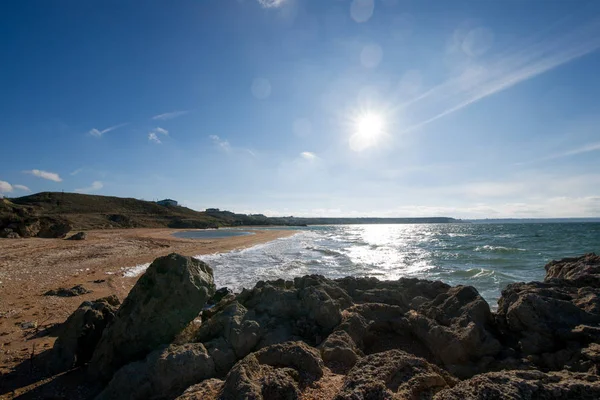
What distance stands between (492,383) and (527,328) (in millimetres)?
2893

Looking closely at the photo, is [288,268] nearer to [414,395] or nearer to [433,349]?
[433,349]

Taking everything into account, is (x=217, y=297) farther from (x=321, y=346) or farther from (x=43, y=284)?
(x=43, y=284)

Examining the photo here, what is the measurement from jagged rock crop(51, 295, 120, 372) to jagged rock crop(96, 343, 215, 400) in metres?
1.75

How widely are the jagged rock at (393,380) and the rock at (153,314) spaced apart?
11.1 feet

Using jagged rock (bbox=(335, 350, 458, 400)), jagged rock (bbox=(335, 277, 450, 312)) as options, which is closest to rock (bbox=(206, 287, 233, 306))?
jagged rock (bbox=(335, 277, 450, 312))

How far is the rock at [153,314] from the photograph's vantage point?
5.19m

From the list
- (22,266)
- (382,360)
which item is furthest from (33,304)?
(382,360)

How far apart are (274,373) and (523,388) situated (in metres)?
2.60

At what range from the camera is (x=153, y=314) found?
540cm

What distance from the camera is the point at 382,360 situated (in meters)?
3.89

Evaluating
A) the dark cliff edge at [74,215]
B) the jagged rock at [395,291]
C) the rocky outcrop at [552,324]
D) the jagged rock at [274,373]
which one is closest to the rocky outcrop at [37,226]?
the dark cliff edge at [74,215]

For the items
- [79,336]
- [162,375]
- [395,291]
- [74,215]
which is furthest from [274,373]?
[74,215]

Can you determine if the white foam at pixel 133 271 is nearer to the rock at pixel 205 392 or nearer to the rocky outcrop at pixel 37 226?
the rock at pixel 205 392

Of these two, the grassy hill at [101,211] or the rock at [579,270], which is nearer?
the rock at [579,270]
